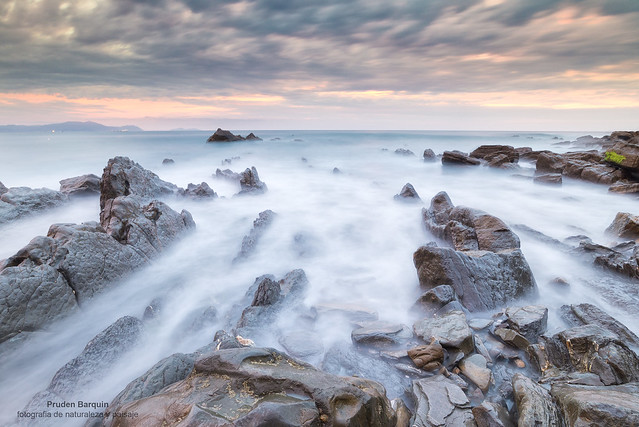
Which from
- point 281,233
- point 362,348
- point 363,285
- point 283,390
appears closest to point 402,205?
point 281,233

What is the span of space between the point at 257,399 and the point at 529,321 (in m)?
3.98

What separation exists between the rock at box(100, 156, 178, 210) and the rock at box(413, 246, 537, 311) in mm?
7868

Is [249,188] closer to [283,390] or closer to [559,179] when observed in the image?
[283,390]

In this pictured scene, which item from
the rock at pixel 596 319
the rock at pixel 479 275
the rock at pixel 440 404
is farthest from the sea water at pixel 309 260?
the rock at pixel 440 404

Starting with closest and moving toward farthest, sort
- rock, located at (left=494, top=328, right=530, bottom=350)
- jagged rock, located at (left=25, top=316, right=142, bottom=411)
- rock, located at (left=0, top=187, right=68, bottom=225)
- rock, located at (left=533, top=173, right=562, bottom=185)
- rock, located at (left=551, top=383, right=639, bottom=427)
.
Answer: rock, located at (left=551, top=383, right=639, bottom=427) → jagged rock, located at (left=25, top=316, right=142, bottom=411) → rock, located at (left=494, top=328, right=530, bottom=350) → rock, located at (left=0, top=187, right=68, bottom=225) → rock, located at (left=533, top=173, right=562, bottom=185)

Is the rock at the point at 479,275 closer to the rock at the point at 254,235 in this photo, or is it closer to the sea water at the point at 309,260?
the sea water at the point at 309,260

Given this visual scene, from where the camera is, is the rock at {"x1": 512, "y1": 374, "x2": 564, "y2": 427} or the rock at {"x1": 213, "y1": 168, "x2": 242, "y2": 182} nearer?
the rock at {"x1": 512, "y1": 374, "x2": 564, "y2": 427}

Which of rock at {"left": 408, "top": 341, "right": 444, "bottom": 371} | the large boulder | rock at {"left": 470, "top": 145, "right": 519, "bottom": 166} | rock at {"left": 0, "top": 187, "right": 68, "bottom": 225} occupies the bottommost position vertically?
rock at {"left": 408, "top": 341, "right": 444, "bottom": 371}

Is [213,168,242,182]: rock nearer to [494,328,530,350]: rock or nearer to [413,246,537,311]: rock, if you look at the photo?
[413,246,537,311]: rock

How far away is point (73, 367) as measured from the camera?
13.1 feet

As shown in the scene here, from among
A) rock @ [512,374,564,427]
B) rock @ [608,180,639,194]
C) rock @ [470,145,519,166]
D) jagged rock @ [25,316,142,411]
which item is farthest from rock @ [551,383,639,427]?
rock @ [470,145,519,166]

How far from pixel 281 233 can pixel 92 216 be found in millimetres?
6034

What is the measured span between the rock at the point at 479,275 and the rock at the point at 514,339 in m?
0.86

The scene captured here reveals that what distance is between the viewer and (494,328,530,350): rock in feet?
13.5
